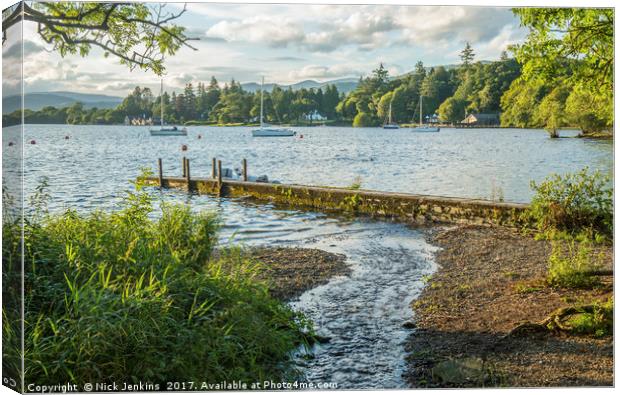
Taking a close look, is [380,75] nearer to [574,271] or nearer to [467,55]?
[467,55]

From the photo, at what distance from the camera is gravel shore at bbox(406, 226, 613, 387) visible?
5570mm

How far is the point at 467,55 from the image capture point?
639 centimetres

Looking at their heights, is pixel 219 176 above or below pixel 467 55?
below

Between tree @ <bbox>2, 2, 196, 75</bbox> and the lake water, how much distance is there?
2.16 ft

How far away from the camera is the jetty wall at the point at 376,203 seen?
9.79m

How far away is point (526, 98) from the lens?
7.11 meters

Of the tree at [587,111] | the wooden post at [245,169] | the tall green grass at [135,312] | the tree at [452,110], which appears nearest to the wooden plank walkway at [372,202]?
the wooden post at [245,169]

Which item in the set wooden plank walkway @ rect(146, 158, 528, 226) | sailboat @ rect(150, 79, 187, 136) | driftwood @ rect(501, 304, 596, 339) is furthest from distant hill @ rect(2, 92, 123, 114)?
driftwood @ rect(501, 304, 596, 339)

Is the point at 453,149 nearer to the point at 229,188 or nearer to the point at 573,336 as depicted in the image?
the point at 573,336

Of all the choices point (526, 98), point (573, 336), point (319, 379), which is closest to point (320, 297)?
point (319, 379)

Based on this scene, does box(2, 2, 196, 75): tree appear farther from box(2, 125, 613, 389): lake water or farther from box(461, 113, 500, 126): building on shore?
box(461, 113, 500, 126): building on shore

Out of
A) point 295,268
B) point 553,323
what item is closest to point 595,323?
point 553,323

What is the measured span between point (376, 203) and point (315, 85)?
5427mm

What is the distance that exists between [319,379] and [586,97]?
3826 millimetres
